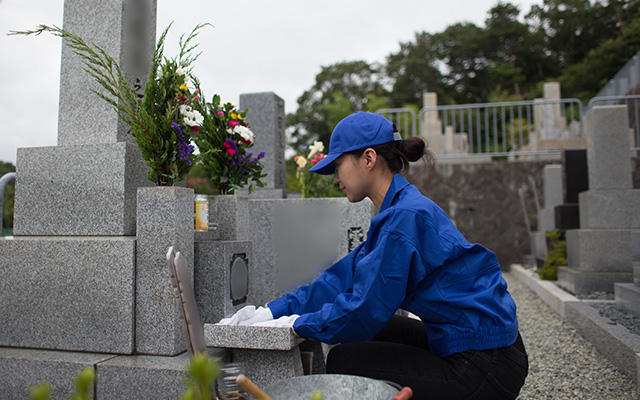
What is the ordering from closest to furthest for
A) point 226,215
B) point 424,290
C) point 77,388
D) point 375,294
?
1. point 77,388
2. point 375,294
3. point 424,290
4. point 226,215

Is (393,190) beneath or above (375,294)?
above

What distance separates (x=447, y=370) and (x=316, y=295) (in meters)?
0.67

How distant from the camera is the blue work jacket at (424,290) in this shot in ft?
5.43

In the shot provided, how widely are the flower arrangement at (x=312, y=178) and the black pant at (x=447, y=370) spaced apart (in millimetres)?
3968

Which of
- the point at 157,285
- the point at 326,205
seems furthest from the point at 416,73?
the point at 157,285

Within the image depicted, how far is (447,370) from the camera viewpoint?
1727 millimetres

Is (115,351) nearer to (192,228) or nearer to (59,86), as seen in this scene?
(192,228)

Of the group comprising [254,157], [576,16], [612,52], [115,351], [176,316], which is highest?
[576,16]

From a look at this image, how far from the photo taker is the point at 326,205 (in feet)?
14.0

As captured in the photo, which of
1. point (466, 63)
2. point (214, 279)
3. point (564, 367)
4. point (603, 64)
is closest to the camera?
point (214, 279)

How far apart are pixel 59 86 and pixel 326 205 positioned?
2258 mm

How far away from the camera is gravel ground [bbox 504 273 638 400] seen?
318 cm

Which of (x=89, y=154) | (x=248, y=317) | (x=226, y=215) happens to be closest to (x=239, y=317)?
(x=248, y=317)

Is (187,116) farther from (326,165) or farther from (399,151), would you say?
(399,151)
